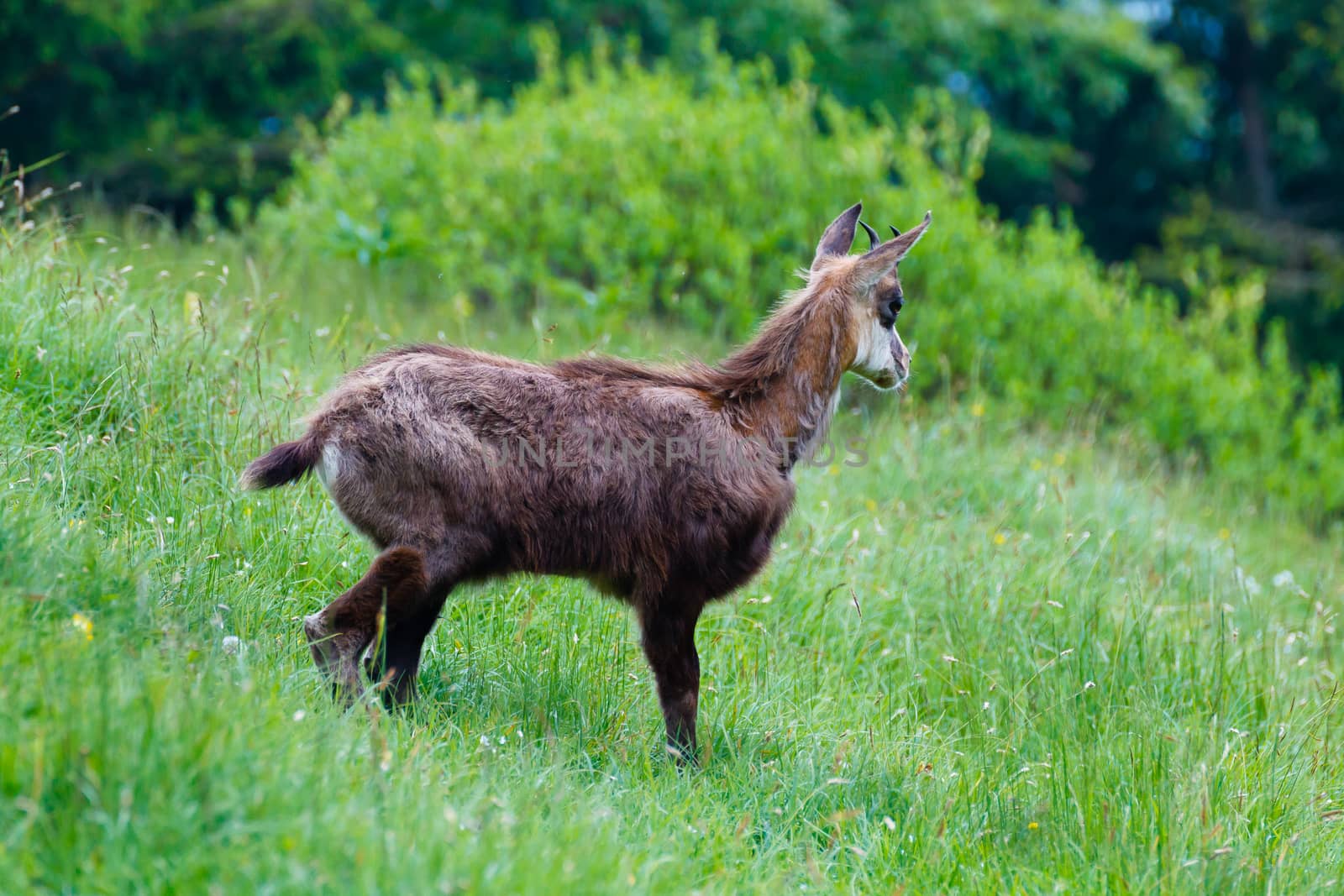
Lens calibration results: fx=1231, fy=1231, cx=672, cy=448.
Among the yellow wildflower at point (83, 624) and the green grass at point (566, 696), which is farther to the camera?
the yellow wildflower at point (83, 624)

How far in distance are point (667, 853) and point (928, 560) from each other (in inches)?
130

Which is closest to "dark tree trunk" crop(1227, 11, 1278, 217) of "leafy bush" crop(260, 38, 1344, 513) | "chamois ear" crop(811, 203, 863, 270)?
"leafy bush" crop(260, 38, 1344, 513)

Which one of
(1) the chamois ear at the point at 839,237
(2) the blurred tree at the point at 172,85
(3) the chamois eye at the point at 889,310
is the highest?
(1) the chamois ear at the point at 839,237

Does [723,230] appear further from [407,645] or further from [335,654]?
[335,654]

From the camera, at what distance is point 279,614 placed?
15.6ft

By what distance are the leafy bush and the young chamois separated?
184 inches

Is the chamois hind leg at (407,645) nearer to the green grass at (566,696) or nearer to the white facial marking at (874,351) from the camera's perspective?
the green grass at (566,696)

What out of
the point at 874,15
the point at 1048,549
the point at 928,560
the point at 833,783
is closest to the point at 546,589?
the point at 833,783

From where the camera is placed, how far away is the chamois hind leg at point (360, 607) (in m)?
4.18

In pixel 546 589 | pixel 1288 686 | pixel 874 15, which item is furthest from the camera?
pixel 874 15

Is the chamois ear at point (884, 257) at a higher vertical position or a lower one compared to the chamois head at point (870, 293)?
higher

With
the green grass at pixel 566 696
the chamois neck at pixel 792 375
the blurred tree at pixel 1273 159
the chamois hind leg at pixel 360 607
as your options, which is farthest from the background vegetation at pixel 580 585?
the blurred tree at pixel 1273 159

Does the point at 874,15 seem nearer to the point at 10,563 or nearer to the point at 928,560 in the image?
the point at 928,560

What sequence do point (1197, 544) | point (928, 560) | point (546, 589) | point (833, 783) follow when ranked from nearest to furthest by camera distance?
1. point (833, 783)
2. point (546, 589)
3. point (928, 560)
4. point (1197, 544)
